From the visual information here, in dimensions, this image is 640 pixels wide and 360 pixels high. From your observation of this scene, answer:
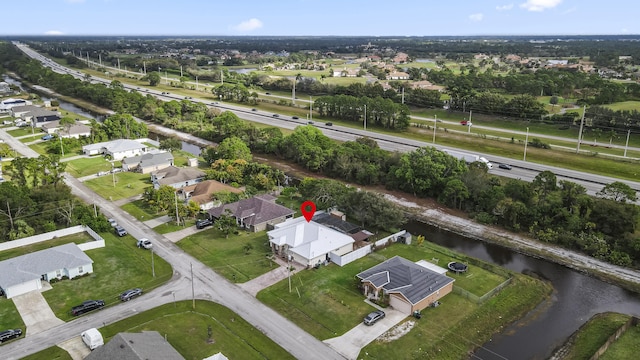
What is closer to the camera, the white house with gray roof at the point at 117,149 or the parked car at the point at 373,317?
the parked car at the point at 373,317

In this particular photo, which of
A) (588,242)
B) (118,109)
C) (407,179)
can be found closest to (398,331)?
(588,242)

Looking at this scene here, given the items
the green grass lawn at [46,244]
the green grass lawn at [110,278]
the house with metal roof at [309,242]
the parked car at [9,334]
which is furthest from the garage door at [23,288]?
the house with metal roof at [309,242]

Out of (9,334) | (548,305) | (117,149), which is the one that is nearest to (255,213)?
(9,334)

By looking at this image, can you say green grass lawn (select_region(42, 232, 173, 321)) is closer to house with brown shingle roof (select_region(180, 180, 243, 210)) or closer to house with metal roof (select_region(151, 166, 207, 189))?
house with brown shingle roof (select_region(180, 180, 243, 210))

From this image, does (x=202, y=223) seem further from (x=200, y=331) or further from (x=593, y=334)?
(x=593, y=334)

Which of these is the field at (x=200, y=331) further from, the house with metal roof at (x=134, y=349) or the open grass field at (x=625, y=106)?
the open grass field at (x=625, y=106)

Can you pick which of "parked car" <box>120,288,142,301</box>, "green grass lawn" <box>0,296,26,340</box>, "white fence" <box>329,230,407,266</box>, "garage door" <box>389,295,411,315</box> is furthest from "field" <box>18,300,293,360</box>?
"white fence" <box>329,230,407,266</box>
